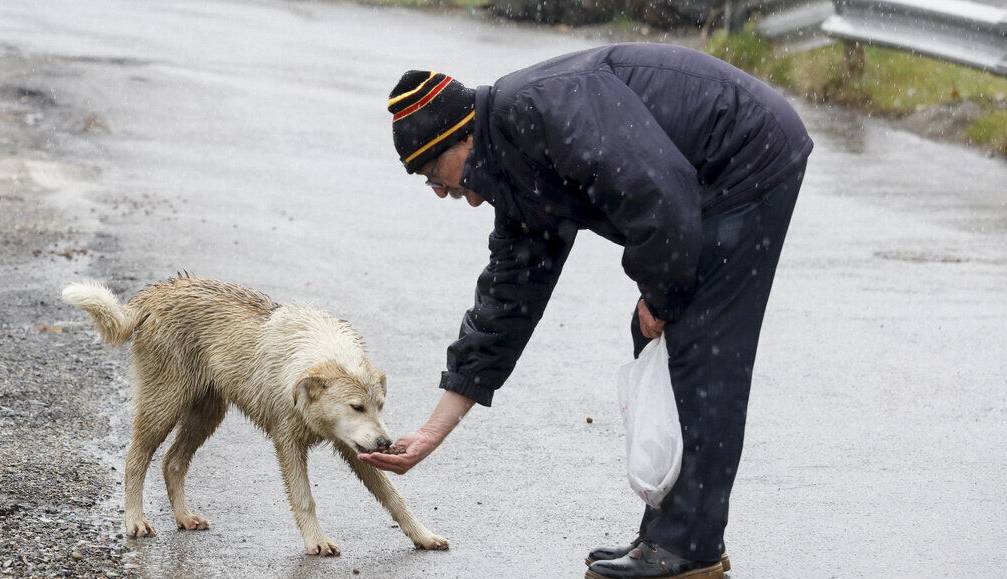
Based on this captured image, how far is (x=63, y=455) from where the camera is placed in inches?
227

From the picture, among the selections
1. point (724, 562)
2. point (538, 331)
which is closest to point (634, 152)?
point (724, 562)

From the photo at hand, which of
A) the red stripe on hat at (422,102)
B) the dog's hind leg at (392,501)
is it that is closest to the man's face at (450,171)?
the red stripe on hat at (422,102)

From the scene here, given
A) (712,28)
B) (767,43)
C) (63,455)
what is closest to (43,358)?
(63,455)

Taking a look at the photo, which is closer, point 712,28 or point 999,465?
point 999,465

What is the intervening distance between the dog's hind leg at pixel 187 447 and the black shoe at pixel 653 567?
156 cm

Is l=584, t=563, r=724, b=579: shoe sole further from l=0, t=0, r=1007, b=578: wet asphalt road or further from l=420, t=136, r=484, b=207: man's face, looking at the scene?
A: l=420, t=136, r=484, b=207: man's face

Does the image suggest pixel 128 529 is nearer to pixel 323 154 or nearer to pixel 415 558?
pixel 415 558

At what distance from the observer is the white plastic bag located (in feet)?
15.3

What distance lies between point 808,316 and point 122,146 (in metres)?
7.23

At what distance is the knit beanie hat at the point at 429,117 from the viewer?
4332mm

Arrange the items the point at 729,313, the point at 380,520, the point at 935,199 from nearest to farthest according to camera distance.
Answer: the point at 729,313 < the point at 380,520 < the point at 935,199

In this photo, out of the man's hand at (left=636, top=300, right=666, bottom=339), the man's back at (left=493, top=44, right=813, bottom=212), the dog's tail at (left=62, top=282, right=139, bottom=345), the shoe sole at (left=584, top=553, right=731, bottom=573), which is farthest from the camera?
the dog's tail at (left=62, top=282, right=139, bottom=345)

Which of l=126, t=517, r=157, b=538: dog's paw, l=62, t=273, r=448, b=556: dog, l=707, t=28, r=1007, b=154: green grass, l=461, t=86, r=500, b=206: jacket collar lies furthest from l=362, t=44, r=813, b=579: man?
l=707, t=28, r=1007, b=154: green grass

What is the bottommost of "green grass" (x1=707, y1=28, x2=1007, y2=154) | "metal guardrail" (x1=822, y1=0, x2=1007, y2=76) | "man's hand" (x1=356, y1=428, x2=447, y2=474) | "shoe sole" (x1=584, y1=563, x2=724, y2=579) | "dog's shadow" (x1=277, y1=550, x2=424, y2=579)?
"green grass" (x1=707, y1=28, x2=1007, y2=154)
